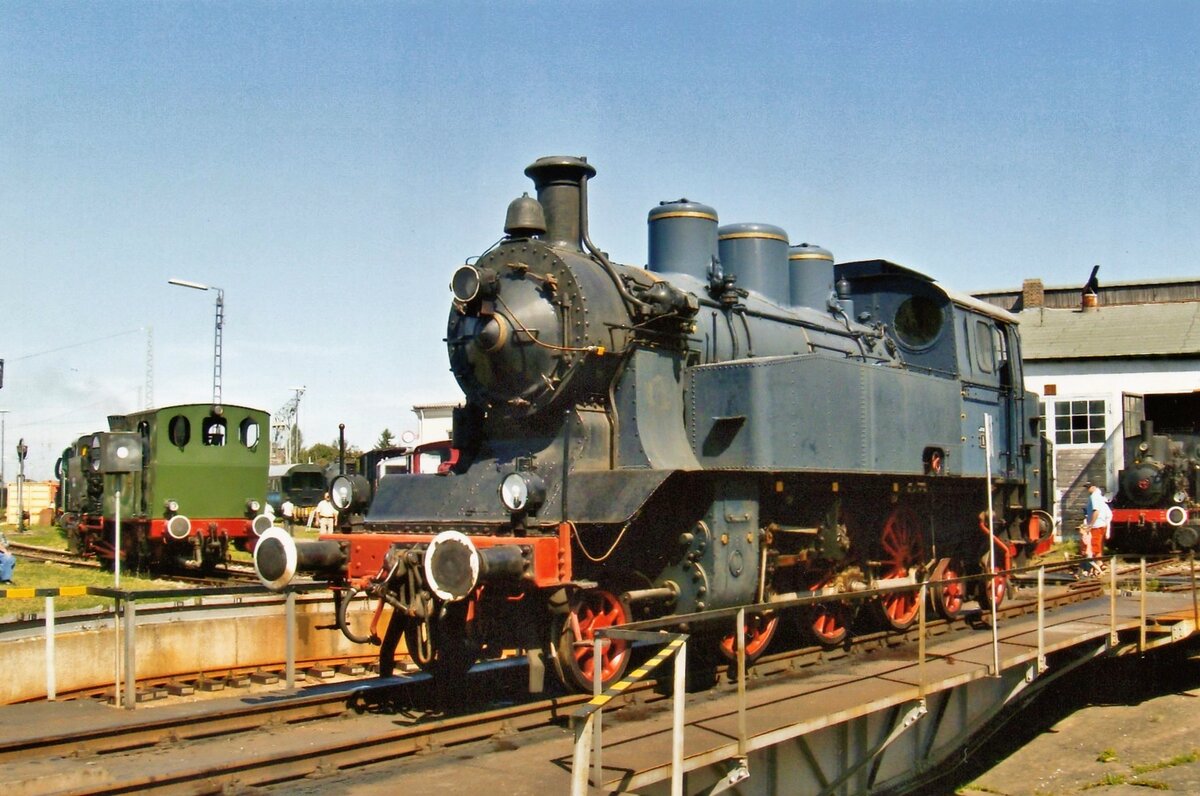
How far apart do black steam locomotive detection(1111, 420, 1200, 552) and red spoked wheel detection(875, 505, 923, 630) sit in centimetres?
1507

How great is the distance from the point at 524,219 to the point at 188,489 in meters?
13.0

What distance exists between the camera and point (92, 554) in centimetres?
2303

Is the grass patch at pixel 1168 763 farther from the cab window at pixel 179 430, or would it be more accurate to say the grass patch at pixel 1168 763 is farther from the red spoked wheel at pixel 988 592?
the cab window at pixel 179 430

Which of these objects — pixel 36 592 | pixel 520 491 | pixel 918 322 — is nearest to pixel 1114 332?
pixel 918 322

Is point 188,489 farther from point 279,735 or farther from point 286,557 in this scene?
point 279,735

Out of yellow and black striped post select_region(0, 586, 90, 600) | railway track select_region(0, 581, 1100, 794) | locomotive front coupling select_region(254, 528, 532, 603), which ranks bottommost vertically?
railway track select_region(0, 581, 1100, 794)

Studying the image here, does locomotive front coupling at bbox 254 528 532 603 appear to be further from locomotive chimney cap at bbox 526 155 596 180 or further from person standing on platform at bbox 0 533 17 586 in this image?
person standing on platform at bbox 0 533 17 586

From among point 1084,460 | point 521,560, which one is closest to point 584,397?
point 521,560

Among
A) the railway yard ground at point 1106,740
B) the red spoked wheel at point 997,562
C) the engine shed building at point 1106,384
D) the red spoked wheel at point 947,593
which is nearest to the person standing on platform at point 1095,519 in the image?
the railway yard ground at point 1106,740

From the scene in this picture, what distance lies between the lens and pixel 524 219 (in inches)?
371

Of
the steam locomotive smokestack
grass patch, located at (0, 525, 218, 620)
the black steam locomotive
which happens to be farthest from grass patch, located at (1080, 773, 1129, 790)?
the black steam locomotive

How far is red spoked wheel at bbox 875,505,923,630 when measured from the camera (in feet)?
38.7

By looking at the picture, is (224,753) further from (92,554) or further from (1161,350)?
(1161,350)

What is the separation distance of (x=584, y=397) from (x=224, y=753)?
3.65 meters
